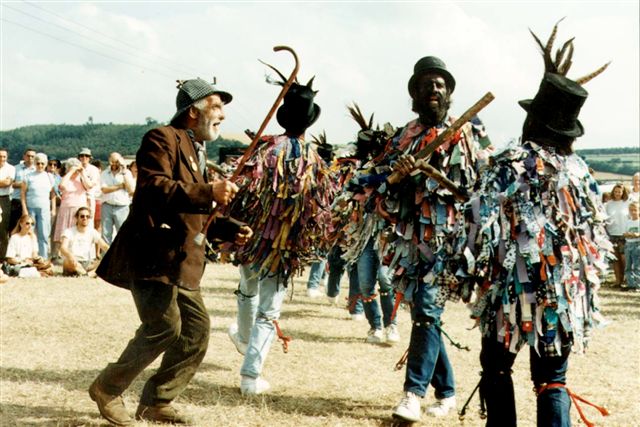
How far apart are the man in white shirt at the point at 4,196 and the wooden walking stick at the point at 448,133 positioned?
33.5ft

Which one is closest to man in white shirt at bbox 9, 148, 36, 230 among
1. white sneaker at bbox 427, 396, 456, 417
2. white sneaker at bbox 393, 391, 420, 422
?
white sneaker at bbox 427, 396, 456, 417

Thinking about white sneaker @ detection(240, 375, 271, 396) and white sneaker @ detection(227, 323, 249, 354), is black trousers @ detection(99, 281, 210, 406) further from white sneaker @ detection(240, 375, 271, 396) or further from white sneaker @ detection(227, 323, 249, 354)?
white sneaker @ detection(227, 323, 249, 354)

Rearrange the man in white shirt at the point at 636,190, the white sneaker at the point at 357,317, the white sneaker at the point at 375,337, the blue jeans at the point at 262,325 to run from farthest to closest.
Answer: the man in white shirt at the point at 636,190 → the white sneaker at the point at 357,317 → the white sneaker at the point at 375,337 → the blue jeans at the point at 262,325

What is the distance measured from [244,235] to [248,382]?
137 cm

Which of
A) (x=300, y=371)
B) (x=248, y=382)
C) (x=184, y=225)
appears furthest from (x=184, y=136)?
(x=300, y=371)

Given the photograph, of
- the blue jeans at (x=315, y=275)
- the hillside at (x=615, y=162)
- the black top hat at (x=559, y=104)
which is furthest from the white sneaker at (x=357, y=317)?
the hillside at (x=615, y=162)

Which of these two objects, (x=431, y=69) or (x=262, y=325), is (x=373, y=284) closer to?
(x=262, y=325)

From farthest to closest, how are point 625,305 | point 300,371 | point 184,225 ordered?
point 625,305
point 300,371
point 184,225

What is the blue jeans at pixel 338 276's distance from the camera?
8341 millimetres

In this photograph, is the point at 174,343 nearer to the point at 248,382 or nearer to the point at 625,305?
the point at 248,382

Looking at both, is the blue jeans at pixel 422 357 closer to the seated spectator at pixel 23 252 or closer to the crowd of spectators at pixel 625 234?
the seated spectator at pixel 23 252

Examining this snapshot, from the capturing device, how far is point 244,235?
477cm

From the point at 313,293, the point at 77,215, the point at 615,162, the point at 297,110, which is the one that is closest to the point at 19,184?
the point at 77,215

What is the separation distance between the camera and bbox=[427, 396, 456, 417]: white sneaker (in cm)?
509
